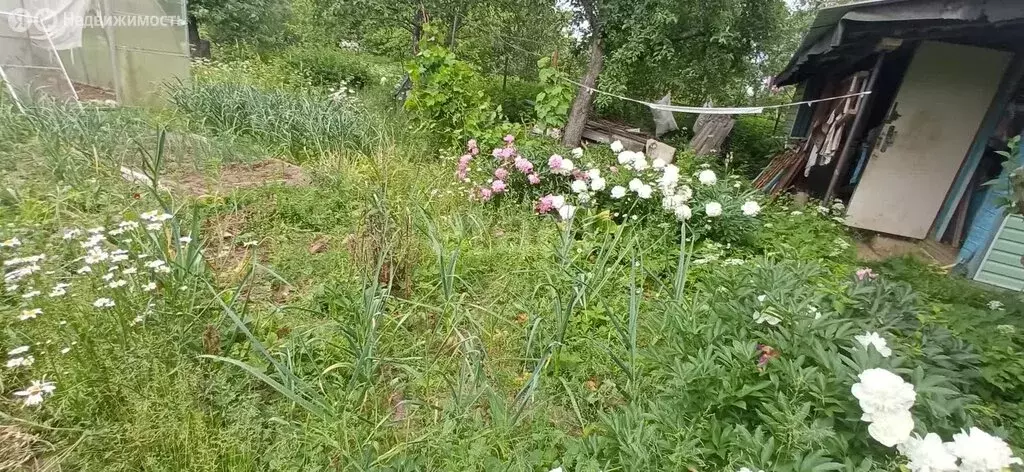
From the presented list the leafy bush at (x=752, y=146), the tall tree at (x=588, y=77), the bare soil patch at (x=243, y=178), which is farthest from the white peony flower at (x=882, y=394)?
the leafy bush at (x=752, y=146)

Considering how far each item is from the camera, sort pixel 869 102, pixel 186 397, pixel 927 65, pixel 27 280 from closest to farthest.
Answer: pixel 186 397
pixel 27 280
pixel 927 65
pixel 869 102

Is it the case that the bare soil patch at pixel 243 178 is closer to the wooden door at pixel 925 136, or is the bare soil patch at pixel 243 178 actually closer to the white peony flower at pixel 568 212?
the white peony flower at pixel 568 212

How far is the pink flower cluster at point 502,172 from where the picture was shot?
10.6ft

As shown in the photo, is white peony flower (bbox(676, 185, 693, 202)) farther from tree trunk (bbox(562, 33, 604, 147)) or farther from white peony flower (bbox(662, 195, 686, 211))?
tree trunk (bbox(562, 33, 604, 147))

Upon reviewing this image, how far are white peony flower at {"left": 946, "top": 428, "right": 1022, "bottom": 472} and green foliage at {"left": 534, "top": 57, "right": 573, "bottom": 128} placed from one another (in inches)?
172

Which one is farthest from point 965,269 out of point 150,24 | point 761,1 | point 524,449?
point 150,24

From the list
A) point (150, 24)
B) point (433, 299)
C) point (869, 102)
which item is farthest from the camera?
point (150, 24)

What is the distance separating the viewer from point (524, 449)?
142 centimetres

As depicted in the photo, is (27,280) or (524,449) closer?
(524,449)

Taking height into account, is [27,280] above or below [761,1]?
below

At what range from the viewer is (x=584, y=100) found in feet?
20.0

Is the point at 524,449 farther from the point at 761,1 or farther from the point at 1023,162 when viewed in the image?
the point at 761,1

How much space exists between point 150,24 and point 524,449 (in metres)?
6.20

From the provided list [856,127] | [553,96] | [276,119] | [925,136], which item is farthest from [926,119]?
[276,119]
